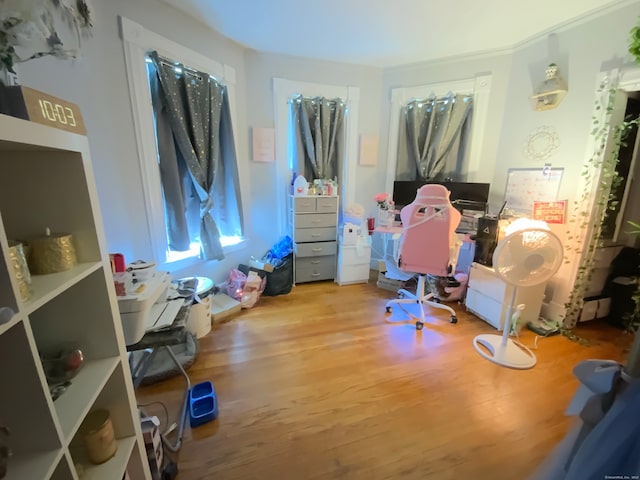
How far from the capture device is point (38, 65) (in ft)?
A: 4.32

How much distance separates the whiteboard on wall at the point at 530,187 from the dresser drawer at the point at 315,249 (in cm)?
185

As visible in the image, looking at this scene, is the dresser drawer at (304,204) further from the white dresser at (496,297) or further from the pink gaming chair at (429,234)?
the white dresser at (496,297)

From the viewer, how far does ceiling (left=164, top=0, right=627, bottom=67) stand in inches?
78.3

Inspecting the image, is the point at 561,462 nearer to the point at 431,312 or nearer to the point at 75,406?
the point at 75,406

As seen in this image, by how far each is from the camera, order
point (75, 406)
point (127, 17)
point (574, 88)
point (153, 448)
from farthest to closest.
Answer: point (574, 88)
point (127, 17)
point (153, 448)
point (75, 406)

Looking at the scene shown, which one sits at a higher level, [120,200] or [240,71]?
[240,71]

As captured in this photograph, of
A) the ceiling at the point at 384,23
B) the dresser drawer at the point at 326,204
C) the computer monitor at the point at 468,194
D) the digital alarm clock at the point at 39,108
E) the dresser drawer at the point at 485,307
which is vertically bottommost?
the dresser drawer at the point at 485,307

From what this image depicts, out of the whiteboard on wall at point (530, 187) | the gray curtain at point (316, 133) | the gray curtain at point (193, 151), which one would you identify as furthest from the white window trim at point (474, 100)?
the gray curtain at point (193, 151)

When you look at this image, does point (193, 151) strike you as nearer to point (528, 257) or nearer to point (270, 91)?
point (270, 91)

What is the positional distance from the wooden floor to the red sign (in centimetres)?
99

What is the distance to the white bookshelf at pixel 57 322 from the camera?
1.82 feet

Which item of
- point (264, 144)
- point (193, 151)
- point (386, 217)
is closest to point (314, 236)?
point (386, 217)

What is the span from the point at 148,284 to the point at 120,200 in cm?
90

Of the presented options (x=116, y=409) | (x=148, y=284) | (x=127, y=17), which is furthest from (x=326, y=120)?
(x=116, y=409)
